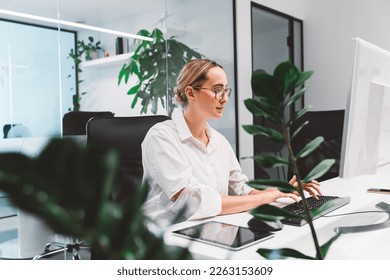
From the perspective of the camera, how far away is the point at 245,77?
3.71 m

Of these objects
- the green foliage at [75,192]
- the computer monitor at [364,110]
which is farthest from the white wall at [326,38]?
the green foliage at [75,192]

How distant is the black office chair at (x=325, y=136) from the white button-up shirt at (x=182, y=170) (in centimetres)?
91

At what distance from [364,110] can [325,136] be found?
1.47 meters

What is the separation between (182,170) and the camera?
4.69 ft

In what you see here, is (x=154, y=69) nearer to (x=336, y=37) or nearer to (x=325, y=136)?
(x=325, y=136)

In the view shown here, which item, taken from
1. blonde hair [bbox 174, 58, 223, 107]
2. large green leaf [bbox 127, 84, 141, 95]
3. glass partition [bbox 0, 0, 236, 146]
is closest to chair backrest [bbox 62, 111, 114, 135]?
glass partition [bbox 0, 0, 236, 146]

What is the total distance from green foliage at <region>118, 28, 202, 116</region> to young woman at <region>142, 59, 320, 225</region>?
4.09 feet

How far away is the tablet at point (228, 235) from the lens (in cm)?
95

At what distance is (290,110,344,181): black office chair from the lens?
2.50 meters

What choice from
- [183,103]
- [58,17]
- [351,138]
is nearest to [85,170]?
[351,138]

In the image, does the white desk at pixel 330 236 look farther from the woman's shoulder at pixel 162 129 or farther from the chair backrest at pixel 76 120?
the chair backrest at pixel 76 120

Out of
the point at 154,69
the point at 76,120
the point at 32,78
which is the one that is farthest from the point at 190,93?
the point at 154,69

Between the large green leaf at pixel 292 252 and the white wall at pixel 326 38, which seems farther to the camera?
the white wall at pixel 326 38

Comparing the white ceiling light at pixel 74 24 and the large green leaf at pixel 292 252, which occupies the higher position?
the white ceiling light at pixel 74 24
